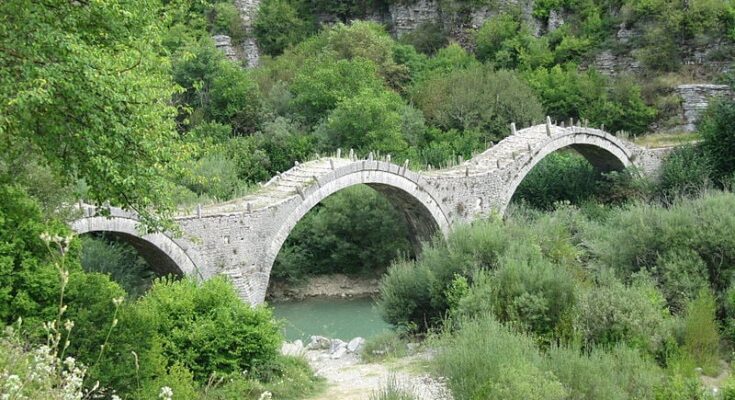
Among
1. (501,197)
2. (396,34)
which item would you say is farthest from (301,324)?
(396,34)

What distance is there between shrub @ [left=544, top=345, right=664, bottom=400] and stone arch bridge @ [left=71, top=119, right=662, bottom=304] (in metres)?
4.68

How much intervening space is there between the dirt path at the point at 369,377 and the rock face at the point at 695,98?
79.9 feet

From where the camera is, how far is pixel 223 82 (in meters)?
32.8

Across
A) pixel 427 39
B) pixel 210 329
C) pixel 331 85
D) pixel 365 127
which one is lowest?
pixel 210 329

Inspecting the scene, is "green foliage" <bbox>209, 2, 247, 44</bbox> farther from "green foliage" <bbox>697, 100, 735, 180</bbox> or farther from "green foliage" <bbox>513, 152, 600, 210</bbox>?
"green foliage" <bbox>697, 100, 735, 180</bbox>

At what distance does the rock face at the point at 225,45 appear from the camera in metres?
40.3

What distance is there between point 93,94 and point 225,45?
114 ft

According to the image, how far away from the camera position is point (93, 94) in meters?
7.02

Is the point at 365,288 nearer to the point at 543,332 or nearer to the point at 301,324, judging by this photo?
the point at 301,324

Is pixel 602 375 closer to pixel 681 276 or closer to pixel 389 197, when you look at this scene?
pixel 681 276

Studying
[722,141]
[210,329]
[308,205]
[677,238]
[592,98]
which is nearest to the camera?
[210,329]

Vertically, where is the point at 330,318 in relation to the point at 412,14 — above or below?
below

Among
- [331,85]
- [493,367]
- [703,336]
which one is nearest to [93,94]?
[493,367]

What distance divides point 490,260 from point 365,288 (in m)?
12.4
